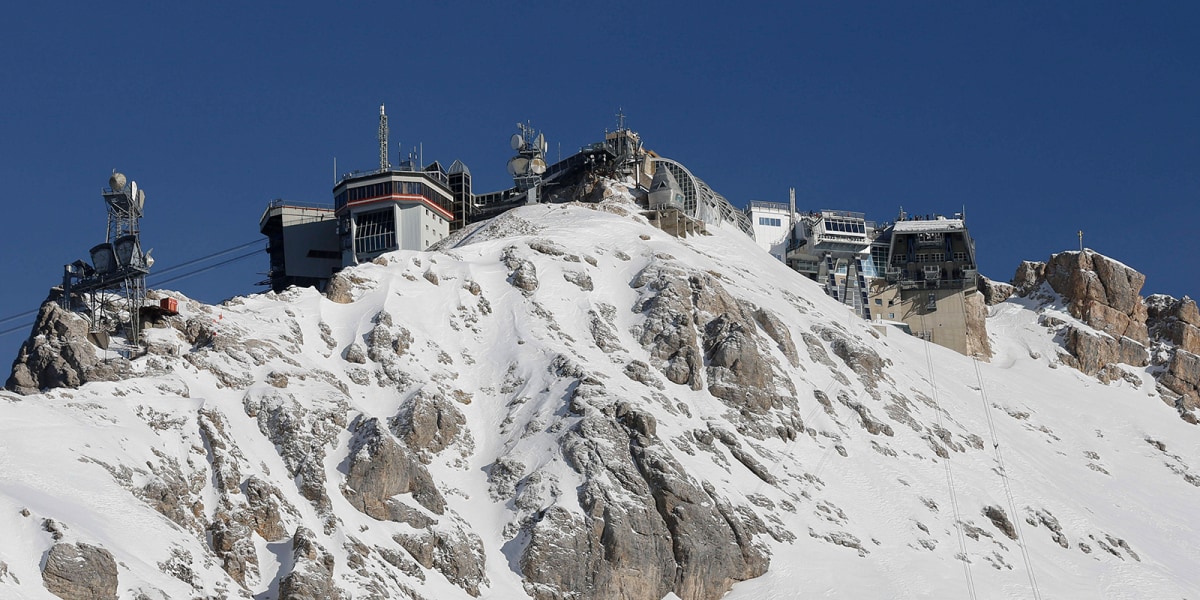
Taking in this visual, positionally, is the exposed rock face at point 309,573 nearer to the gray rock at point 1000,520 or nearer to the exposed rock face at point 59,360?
the exposed rock face at point 59,360

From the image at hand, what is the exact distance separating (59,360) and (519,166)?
3929 inches

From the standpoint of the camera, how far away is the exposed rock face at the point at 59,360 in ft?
332

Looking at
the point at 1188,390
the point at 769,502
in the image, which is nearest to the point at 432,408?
the point at 769,502

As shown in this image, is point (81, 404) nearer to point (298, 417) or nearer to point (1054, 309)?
point (298, 417)

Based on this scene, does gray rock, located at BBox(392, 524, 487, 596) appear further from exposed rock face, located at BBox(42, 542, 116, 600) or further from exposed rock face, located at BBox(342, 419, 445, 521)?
exposed rock face, located at BBox(42, 542, 116, 600)

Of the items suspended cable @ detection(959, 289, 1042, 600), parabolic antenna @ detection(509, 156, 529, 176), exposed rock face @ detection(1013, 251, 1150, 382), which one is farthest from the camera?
parabolic antenna @ detection(509, 156, 529, 176)

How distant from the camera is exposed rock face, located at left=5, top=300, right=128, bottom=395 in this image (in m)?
101

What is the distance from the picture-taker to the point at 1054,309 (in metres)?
192

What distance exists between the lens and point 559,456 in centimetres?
10731

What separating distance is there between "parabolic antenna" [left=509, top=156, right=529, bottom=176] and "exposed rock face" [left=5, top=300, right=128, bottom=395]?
94.2 meters

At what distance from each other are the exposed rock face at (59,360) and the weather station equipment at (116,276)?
2380 mm

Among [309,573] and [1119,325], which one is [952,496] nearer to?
[309,573]

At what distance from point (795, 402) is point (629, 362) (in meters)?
15.4

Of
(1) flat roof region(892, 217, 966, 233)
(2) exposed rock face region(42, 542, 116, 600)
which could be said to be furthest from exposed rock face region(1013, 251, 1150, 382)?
(2) exposed rock face region(42, 542, 116, 600)
